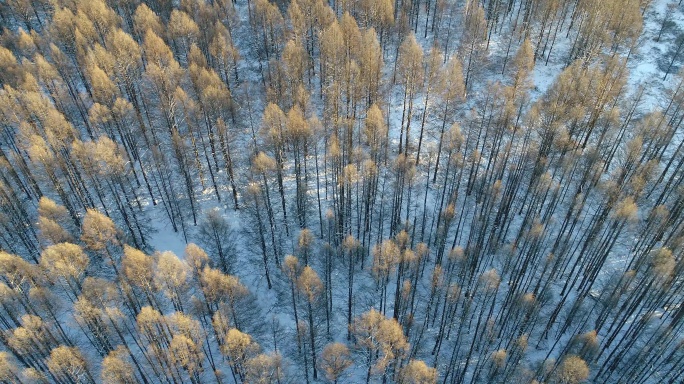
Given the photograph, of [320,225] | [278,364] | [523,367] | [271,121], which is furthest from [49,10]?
[523,367]

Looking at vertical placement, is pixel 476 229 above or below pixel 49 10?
below

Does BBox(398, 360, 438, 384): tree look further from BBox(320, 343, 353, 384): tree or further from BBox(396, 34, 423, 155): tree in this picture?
BBox(396, 34, 423, 155): tree

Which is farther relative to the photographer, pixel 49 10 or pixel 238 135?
pixel 49 10

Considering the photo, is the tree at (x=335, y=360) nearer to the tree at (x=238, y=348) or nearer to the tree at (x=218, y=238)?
the tree at (x=238, y=348)

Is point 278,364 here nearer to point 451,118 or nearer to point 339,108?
point 339,108

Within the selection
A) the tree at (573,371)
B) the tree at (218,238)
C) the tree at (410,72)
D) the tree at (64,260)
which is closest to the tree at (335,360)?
the tree at (218,238)

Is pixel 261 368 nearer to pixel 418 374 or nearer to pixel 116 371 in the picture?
pixel 116 371

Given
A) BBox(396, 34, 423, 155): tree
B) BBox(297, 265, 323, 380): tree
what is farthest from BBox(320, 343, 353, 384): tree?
BBox(396, 34, 423, 155): tree
